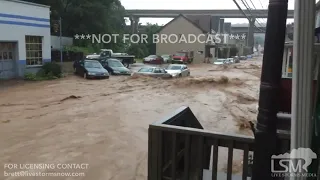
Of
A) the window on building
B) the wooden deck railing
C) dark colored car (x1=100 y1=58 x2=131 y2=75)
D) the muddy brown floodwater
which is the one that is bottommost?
the muddy brown floodwater

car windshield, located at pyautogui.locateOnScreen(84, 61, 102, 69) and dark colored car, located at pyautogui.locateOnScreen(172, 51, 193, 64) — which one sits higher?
dark colored car, located at pyautogui.locateOnScreen(172, 51, 193, 64)

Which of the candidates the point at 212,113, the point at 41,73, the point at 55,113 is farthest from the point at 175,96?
the point at 41,73

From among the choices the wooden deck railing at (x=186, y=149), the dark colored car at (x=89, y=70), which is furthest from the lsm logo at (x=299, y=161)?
the dark colored car at (x=89, y=70)

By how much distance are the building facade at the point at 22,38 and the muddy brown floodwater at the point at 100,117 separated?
8.13 ft

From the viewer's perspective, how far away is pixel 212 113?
1387 centimetres

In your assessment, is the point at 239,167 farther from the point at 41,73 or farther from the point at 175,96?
the point at 41,73

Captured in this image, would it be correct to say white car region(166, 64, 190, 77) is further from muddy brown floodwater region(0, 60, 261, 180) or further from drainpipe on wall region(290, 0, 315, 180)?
drainpipe on wall region(290, 0, 315, 180)

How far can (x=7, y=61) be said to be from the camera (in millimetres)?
20984

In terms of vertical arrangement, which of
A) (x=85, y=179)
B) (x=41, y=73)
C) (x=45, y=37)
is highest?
(x=45, y=37)

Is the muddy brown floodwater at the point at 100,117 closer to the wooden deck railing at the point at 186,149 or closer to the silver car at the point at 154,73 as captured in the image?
the silver car at the point at 154,73

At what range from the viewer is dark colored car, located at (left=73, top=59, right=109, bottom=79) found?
79.6 feet

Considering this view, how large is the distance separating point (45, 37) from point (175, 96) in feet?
40.1

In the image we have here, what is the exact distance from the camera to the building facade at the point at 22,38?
2052 centimetres

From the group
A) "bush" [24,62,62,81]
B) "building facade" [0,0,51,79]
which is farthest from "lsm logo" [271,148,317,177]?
"bush" [24,62,62,81]
